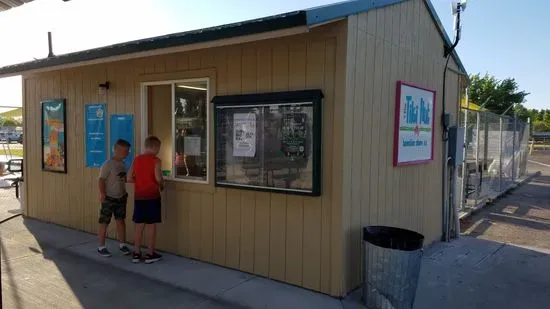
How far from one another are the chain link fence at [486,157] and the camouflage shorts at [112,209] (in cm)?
592

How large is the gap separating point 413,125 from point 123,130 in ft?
13.1

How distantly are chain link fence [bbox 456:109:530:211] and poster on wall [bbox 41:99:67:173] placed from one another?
23.0 ft

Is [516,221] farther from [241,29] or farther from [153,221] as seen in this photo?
[241,29]

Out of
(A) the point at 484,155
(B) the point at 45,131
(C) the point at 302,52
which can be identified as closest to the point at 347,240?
(C) the point at 302,52

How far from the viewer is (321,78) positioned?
166 inches

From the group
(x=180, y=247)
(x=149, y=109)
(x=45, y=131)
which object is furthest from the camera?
(x=45, y=131)

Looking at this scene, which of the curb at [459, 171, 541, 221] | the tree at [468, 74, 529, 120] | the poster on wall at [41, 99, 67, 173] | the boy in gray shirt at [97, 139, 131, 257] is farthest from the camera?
the tree at [468, 74, 529, 120]

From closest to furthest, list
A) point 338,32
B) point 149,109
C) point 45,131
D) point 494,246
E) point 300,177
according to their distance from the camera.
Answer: point 338,32, point 300,177, point 149,109, point 494,246, point 45,131

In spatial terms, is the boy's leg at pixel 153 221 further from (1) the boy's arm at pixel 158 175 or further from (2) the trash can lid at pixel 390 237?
(2) the trash can lid at pixel 390 237

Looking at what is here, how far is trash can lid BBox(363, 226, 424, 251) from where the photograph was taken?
4.24 metres

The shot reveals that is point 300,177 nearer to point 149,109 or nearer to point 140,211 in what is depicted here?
point 140,211

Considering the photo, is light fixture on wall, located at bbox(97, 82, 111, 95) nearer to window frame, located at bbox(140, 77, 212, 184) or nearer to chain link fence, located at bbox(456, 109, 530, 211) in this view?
window frame, located at bbox(140, 77, 212, 184)

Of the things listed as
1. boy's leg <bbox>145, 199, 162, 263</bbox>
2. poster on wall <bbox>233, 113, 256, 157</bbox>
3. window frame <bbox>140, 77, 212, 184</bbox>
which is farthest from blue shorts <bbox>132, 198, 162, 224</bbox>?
poster on wall <bbox>233, 113, 256, 157</bbox>

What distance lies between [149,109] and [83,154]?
159 centimetres
